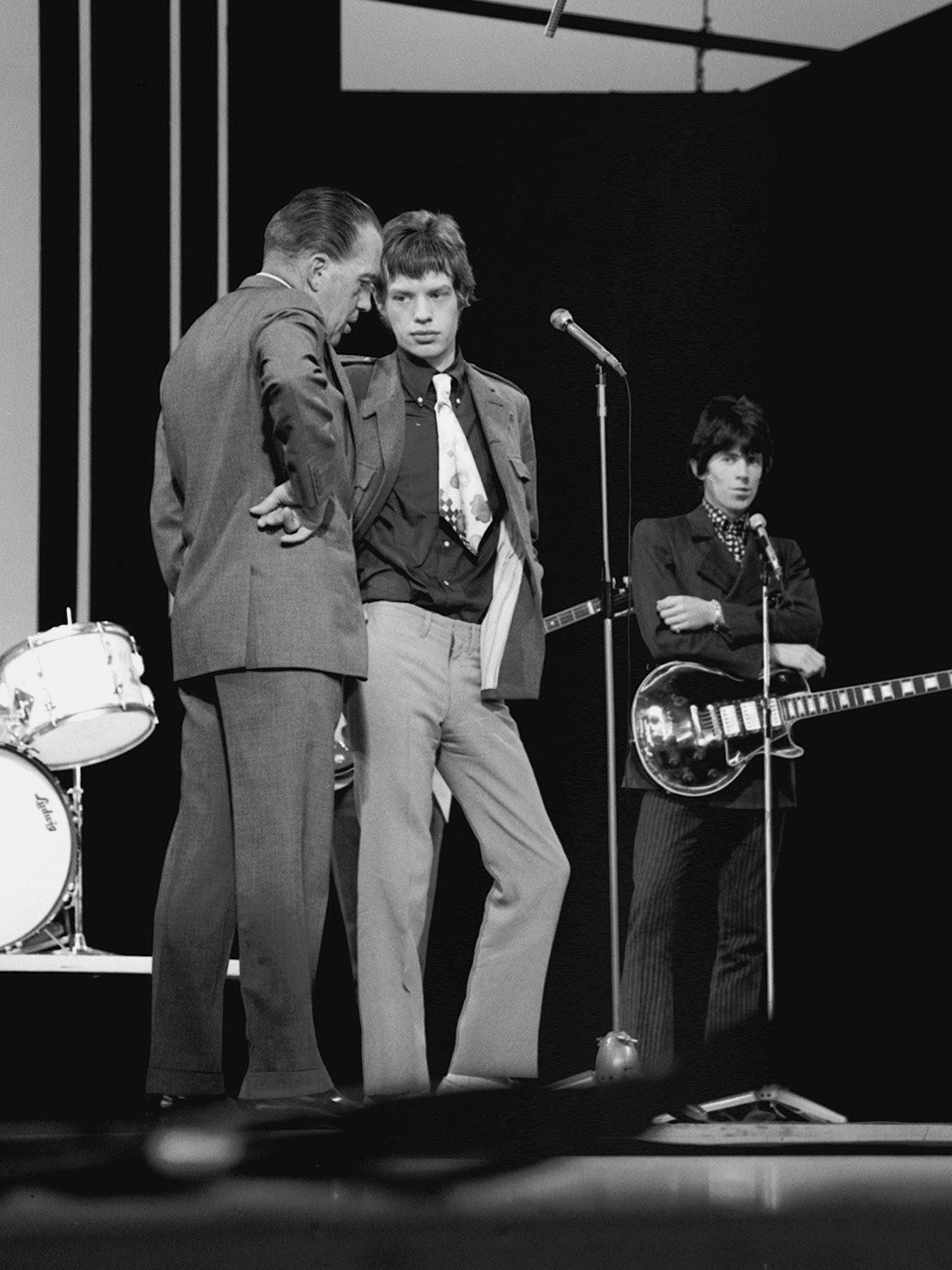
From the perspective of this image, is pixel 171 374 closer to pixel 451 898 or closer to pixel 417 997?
pixel 417 997

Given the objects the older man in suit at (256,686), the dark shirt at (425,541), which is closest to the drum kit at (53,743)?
the dark shirt at (425,541)

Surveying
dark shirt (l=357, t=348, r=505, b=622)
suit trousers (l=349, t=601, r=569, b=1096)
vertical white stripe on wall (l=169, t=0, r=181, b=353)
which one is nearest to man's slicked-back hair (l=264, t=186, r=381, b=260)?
dark shirt (l=357, t=348, r=505, b=622)

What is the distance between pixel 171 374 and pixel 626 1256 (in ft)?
5.07

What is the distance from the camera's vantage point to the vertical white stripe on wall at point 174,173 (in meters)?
3.94

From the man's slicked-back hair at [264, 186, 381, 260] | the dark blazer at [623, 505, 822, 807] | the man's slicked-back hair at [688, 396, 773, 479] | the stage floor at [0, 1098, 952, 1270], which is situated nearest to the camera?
the stage floor at [0, 1098, 952, 1270]

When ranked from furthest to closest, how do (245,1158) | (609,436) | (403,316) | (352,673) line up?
(609,436)
(403,316)
(352,673)
(245,1158)

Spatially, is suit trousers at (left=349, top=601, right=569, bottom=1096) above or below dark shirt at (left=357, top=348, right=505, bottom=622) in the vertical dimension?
below

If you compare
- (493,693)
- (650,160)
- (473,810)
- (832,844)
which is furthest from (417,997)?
(650,160)

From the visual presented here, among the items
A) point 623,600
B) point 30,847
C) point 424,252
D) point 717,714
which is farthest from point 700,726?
point 30,847

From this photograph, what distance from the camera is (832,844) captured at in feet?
12.9

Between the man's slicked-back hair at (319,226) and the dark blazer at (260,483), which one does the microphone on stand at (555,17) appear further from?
the dark blazer at (260,483)

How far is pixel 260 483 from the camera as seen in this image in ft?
8.32

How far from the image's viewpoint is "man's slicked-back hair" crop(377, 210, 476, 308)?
9.81ft

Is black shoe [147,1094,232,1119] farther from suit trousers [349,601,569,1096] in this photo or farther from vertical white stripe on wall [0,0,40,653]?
vertical white stripe on wall [0,0,40,653]
